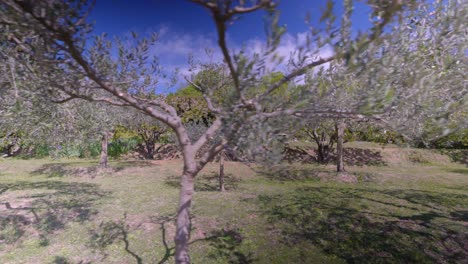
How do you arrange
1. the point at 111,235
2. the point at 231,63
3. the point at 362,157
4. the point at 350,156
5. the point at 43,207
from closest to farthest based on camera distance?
1. the point at 231,63
2. the point at 111,235
3. the point at 43,207
4. the point at 362,157
5. the point at 350,156

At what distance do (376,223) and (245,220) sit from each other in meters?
4.49

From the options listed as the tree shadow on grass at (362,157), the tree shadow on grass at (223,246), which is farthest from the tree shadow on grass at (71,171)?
the tree shadow on grass at (362,157)

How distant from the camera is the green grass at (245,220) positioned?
25.5 ft

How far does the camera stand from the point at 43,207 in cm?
1194

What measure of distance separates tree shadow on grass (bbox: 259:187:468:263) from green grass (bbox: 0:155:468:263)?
0.03 m

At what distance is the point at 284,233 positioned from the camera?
917cm

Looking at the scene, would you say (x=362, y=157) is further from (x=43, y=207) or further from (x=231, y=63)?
(x=231, y=63)

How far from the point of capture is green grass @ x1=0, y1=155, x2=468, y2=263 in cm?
776

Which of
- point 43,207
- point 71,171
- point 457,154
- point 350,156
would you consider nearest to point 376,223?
point 43,207

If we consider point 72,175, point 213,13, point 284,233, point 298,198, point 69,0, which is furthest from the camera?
point 72,175

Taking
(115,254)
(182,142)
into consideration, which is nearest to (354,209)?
(115,254)

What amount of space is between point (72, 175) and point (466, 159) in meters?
30.8

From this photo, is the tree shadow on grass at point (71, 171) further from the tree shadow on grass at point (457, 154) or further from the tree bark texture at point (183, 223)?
the tree shadow on grass at point (457, 154)

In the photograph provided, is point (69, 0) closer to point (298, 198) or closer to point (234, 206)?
point (234, 206)
